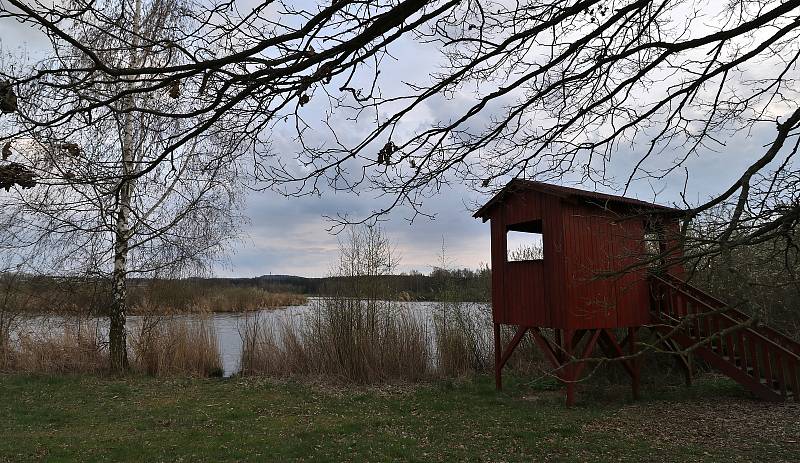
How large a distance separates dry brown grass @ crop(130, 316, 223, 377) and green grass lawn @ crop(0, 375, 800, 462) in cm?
113

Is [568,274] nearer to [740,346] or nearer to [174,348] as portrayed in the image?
[740,346]

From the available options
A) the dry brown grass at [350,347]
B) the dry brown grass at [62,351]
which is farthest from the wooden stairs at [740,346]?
the dry brown grass at [62,351]

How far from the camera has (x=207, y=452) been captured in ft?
20.7

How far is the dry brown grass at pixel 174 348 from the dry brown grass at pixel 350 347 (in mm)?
848

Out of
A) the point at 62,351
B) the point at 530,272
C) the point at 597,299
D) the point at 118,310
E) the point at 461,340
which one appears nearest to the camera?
the point at 597,299

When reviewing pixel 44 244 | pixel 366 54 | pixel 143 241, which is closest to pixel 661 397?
pixel 366 54

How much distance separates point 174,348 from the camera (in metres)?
12.5

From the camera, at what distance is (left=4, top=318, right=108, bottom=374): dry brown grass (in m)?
12.0

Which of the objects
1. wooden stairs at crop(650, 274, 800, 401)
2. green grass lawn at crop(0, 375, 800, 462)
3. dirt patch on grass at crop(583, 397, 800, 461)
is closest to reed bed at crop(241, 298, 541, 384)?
green grass lawn at crop(0, 375, 800, 462)

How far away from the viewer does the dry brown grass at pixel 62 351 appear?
12.0m

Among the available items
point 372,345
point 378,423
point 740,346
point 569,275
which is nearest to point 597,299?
point 569,275

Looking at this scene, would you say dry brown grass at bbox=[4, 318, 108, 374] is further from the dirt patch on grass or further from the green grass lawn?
the dirt patch on grass

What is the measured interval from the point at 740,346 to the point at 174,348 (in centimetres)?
1133

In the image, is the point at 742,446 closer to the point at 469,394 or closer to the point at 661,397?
the point at 661,397
